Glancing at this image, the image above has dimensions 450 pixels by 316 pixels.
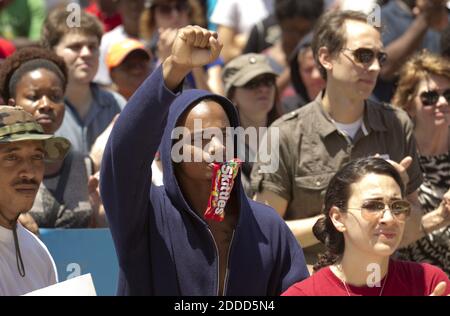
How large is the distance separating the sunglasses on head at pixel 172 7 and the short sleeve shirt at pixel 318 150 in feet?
8.37

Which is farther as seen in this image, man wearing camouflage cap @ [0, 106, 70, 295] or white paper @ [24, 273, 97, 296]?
man wearing camouflage cap @ [0, 106, 70, 295]

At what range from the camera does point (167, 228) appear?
13.8 ft

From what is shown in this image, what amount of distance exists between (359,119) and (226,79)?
153 cm

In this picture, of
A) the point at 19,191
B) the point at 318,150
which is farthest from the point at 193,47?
the point at 318,150

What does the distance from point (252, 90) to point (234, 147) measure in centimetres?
274

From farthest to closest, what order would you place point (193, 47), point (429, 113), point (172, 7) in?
point (172, 7) < point (429, 113) < point (193, 47)

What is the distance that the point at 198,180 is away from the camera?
4.29m

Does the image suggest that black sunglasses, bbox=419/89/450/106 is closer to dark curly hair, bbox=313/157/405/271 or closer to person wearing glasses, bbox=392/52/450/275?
person wearing glasses, bbox=392/52/450/275

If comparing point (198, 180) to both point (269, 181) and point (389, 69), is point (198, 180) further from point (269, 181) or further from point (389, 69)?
point (389, 69)

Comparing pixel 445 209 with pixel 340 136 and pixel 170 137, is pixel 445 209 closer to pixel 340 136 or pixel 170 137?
pixel 340 136

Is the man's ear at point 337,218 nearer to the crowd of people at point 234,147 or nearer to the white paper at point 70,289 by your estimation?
the crowd of people at point 234,147

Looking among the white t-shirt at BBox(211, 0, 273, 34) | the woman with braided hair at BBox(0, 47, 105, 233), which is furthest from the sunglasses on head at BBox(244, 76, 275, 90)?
the white t-shirt at BBox(211, 0, 273, 34)

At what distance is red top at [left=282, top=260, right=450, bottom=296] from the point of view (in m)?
4.19

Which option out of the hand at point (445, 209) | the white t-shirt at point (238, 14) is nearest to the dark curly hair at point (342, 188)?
the hand at point (445, 209)
